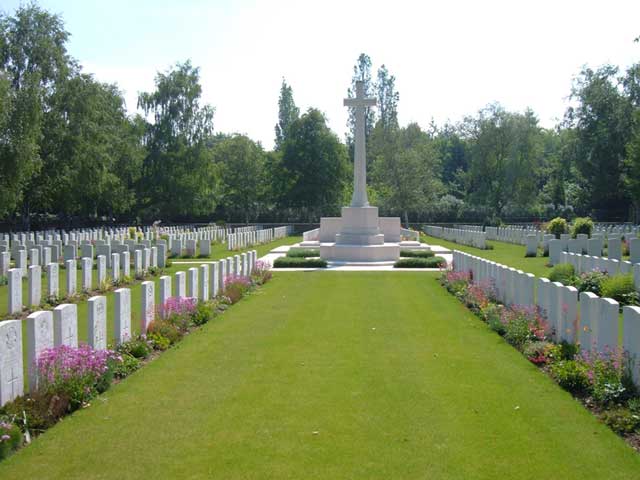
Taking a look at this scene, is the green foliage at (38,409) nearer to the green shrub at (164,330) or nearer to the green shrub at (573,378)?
the green shrub at (164,330)

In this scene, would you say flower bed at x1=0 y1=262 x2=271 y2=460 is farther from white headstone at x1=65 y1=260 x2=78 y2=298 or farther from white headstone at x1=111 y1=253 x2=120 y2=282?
white headstone at x1=111 y1=253 x2=120 y2=282

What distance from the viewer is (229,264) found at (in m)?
16.0

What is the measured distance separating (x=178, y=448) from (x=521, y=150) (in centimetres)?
5940

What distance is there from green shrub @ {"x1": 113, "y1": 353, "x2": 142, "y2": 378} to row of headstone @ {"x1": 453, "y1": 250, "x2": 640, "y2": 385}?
17.5ft

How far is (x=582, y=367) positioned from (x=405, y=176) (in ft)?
168

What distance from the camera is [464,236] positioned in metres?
36.2

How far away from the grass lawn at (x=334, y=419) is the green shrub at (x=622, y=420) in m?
0.11

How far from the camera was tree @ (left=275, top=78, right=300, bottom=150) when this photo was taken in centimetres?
7706

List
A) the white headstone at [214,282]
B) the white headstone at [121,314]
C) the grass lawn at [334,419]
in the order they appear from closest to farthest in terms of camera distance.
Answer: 1. the grass lawn at [334,419]
2. the white headstone at [121,314]
3. the white headstone at [214,282]

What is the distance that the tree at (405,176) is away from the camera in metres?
58.1

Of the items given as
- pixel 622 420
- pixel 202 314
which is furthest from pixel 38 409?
pixel 202 314

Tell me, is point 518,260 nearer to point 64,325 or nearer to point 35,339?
point 64,325

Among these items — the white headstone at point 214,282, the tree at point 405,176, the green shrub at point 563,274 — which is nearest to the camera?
the white headstone at point 214,282

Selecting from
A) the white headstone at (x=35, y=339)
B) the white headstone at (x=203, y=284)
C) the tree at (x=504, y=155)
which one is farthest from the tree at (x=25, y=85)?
the tree at (x=504, y=155)
